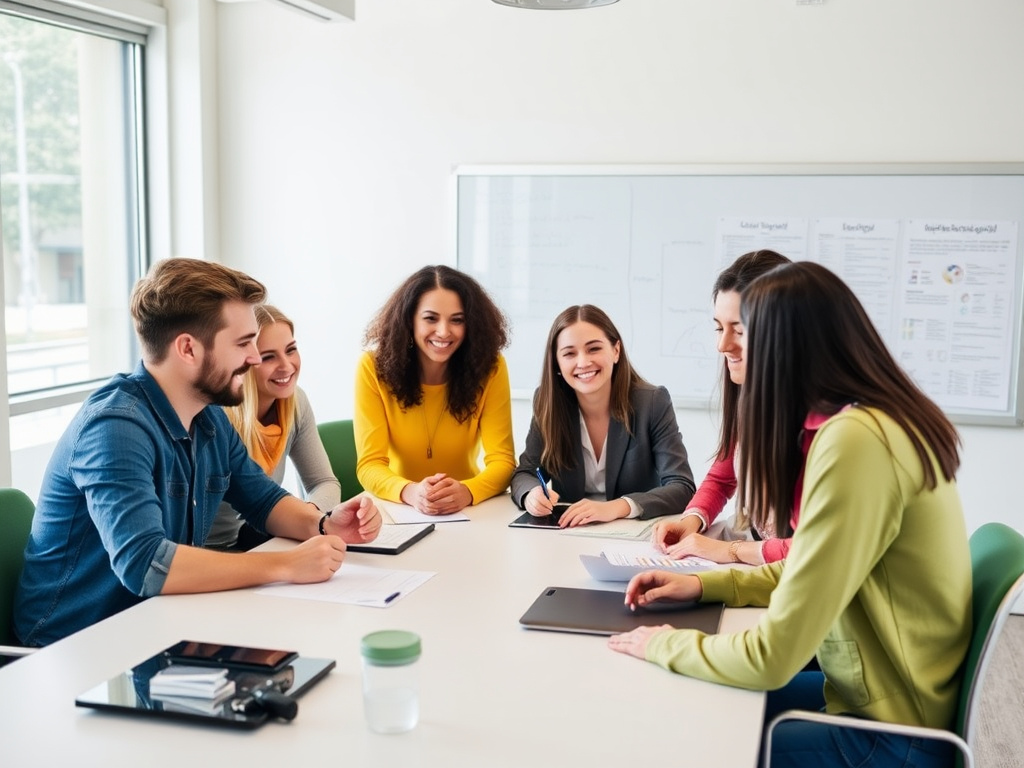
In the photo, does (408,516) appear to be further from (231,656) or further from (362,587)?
(231,656)

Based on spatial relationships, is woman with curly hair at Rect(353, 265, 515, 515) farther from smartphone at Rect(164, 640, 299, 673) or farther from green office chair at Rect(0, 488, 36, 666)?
smartphone at Rect(164, 640, 299, 673)

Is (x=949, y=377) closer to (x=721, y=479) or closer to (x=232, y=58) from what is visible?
(x=721, y=479)

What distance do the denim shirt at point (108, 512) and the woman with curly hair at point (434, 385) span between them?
970 mm

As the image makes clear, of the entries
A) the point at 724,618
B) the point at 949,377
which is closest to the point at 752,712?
the point at 724,618

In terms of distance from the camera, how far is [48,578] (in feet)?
6.43

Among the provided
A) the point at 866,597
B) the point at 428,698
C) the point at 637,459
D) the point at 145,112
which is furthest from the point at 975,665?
the point at 145,112

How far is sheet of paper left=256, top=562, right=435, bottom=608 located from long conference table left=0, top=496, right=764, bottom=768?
0.03m

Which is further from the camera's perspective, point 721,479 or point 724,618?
point 721,479

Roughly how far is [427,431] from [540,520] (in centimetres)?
64

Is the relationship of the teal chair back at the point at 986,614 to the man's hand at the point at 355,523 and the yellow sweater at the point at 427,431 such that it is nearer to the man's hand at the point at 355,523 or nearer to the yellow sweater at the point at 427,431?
the man's hand at the point at 355,523

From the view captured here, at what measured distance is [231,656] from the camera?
4.94 feet

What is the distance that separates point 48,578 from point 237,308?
626mm

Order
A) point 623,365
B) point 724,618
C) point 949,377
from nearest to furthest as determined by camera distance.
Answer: point 724,618
point 623,365
point 949,377

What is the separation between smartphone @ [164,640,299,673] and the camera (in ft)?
4.86
